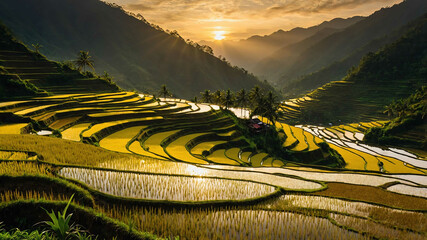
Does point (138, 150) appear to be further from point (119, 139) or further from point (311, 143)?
point (311, 143)

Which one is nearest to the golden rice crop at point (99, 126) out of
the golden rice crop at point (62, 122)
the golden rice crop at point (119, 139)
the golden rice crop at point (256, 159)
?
the golden rice crop at point (119, 139)

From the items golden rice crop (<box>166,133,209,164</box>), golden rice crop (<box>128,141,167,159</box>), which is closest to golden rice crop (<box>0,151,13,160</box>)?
golden rice crop (<box>128,141,167,159</box>)

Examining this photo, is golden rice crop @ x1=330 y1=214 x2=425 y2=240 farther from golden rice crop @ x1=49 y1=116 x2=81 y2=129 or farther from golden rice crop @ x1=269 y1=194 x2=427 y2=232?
golden rice crop @ x1=49 y1=116 x2=81 y2=129

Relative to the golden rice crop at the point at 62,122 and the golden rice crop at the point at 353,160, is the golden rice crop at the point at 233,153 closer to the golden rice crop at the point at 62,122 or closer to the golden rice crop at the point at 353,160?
the golden rice crop at the point at 353,160

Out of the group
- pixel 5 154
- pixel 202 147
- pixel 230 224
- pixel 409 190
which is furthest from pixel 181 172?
pixel 409 190

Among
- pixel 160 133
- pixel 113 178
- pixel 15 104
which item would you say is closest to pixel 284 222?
pixel 113 178

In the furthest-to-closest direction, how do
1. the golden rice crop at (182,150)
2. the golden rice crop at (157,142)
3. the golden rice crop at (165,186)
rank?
the golden rice crop at (157,142) < the golden rice crop at (182,150) < the golden rice crop at (165,186)
